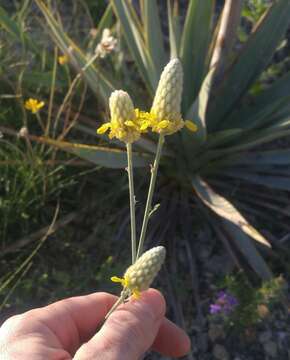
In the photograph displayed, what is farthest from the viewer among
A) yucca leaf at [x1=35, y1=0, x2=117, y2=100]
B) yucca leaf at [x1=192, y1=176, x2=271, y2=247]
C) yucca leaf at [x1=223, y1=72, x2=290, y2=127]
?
yucca leaf at [x1=223, y1=72, x2=290, y2=127]

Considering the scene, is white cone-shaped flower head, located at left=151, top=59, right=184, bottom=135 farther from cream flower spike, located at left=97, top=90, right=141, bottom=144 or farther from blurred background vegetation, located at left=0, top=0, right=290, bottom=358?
blurred background vegetation, located at left=0, top=0, right=290, bottom=358

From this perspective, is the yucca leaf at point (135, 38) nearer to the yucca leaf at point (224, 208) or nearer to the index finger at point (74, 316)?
the yucca leaf at point (224, 208)

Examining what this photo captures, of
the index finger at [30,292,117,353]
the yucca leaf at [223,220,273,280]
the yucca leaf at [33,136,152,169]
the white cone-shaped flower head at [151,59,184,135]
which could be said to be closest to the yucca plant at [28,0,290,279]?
the yucca leaf at [223,220,273,280]

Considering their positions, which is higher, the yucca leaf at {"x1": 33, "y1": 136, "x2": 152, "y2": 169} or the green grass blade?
the green grass blade

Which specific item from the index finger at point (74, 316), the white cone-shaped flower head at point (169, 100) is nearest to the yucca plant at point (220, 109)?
the index finger at point (74, 316)

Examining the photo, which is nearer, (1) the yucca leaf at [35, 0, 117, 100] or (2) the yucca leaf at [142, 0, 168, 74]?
(1) the yucca leaf at [35, 0, 117, 100]

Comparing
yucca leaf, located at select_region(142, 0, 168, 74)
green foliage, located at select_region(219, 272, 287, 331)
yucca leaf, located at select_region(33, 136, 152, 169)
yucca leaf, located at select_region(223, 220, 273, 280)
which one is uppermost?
yucca leaf, located at select_region(142, 0, 168, 74)

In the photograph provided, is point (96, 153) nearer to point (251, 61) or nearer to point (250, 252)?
point (250, 252)

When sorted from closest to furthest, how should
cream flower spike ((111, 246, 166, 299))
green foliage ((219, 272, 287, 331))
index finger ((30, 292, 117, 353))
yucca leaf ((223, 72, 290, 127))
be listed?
cream flower spike ((111, 246, 166, 299))
index finger ((30, 292, 117, 353))
green foliage ((219, 272, 287, 331))
yucca leaf ((223, 72, 290, 127))
